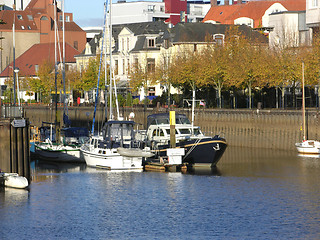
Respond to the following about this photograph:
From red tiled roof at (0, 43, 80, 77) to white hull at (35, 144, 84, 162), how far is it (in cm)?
9477

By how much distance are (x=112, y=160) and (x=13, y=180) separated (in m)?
12.0

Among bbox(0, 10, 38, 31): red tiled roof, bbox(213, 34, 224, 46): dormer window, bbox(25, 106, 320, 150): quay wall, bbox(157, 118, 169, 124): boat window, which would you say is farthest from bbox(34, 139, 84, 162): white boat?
bbox(0, 10, 38, 31): red tiled roof

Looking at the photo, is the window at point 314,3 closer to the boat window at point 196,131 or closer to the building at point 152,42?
the building at point 152,42

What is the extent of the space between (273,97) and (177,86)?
15.5 meters

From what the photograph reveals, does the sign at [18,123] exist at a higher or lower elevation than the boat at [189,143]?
higher

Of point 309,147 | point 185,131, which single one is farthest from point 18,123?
point 309,147

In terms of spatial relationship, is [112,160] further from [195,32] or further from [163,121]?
[195,32]

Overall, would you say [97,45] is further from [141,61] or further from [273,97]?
[273,97]

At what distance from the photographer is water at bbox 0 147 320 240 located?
4106cm

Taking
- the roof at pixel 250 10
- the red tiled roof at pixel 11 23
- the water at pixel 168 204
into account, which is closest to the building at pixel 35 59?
the red tiled roof at pixel 11 23

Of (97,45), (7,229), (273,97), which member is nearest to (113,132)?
(7,229)

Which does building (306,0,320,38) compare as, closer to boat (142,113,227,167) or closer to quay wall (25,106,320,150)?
quay wall (25,106,320,150)

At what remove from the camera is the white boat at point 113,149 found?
61844mm

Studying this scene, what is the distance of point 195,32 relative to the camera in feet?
383
